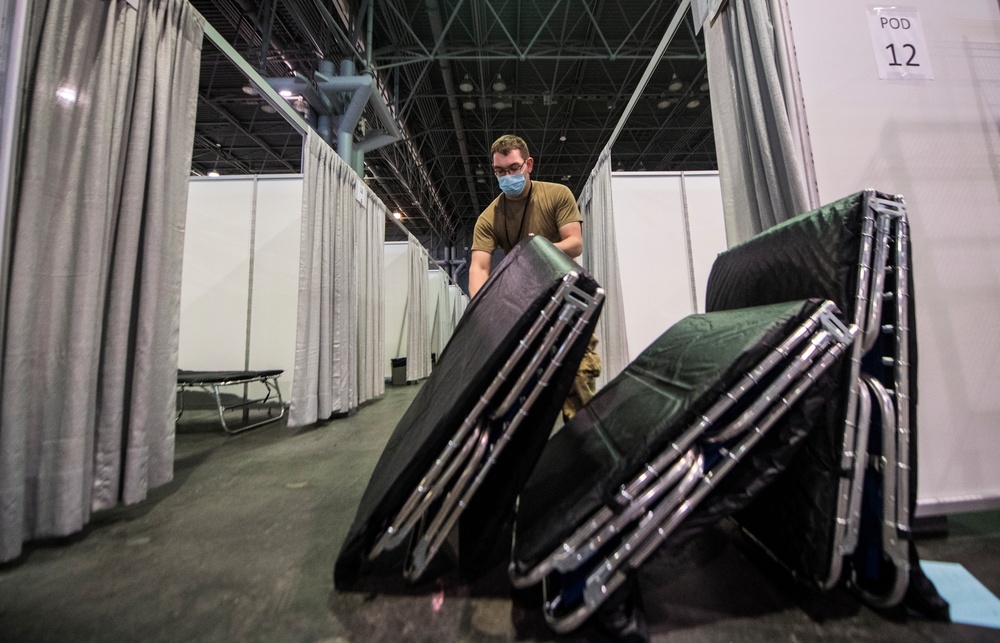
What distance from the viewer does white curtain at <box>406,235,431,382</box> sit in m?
5.72

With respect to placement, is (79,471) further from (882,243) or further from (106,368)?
(882,243)

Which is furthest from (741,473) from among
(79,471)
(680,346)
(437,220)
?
(437,220)

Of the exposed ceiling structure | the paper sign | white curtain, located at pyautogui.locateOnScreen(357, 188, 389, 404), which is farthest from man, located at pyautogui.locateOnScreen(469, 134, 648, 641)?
the exposed ceiling structure

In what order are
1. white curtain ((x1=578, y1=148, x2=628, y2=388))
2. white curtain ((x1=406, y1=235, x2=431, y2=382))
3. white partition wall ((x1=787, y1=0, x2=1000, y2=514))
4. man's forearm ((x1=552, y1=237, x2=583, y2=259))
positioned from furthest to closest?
white curtain ((x1=406, y1=235, x2=431, y2=382)) < white curtain ((x1=578, y1=148, x2=628, y2=388)) < man's forearm ((x1=552, y1=237, x2=583, y2=259)) < white partition wall ((x1=787, y1=0, x2=1000, y2=514))

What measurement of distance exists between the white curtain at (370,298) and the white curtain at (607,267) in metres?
2.24

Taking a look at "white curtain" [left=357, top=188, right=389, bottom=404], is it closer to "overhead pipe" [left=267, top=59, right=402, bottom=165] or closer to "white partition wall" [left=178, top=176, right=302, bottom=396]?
"white partition wall" [left=178, top=176, right=302, bottom=396]

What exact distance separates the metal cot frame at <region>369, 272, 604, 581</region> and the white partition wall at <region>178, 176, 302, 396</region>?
3.15 meters

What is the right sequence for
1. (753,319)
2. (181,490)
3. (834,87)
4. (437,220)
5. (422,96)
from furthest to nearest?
1. (437,220)
2. (422,96)
3. (181,490)
4. (834,87)
5. (753,319)

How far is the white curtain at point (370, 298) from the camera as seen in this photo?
3424 mm

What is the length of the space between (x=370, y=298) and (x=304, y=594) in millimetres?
3105

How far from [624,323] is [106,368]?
125 inches

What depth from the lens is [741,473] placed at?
2.19 ft

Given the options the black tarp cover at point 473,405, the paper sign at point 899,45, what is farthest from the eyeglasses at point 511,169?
the paper sign at point 899,45

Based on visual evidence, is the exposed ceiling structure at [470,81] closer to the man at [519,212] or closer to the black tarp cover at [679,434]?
the man at [519,212]
